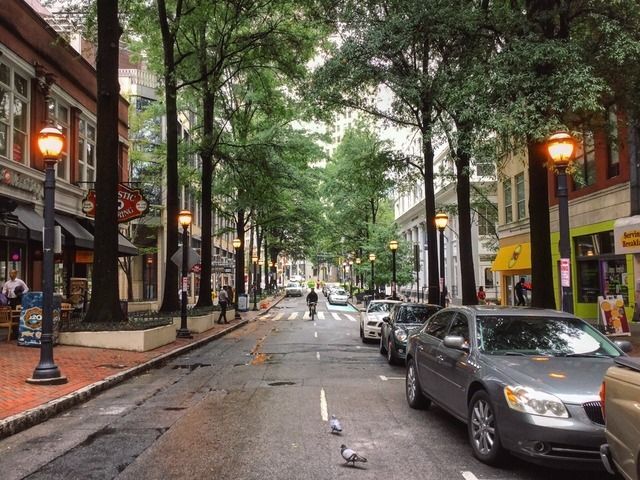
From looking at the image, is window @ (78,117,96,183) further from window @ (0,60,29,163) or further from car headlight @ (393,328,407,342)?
car headlight @ (393,328,407,342)

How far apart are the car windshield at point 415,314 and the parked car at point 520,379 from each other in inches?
250

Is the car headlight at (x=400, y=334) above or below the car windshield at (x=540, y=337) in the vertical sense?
below

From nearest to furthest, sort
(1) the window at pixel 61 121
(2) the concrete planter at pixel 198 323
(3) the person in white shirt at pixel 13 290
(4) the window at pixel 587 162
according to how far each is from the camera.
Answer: (3) the person in white shirt at pixel 13 290 < (1) the window at pixel 61 121 < (2) the concrete planter at pixel 198 323 < (4) the window at pixel 587 162

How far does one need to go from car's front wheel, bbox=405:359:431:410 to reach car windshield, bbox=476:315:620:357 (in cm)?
188

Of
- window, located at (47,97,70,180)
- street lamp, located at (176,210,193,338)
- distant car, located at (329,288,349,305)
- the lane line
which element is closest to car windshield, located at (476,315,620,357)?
the lane line

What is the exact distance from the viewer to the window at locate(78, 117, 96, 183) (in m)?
23.6

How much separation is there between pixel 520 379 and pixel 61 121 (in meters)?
20.4

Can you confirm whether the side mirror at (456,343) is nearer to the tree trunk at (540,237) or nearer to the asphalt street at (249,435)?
the asphalt street at (249,435)

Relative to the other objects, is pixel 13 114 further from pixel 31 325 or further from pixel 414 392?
pixel 414 392

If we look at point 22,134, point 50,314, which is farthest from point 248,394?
point 22,134

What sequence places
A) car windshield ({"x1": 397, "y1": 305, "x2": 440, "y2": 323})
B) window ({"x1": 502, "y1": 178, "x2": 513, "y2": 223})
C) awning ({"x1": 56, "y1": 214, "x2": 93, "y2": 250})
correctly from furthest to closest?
window ({"x1": 502, "y1": 178, "x2": 513, "y2": 223}), awning ({"x1": 56, "y1": 214, "x2": 93, "y2": 250}), car windshield ({"x1": 397, "y1": 305, "x2": 440, "y2": 323})

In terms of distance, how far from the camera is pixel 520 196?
106ft

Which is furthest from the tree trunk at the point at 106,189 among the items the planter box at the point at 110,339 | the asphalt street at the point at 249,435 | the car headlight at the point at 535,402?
the car headlight at the point at 535,402

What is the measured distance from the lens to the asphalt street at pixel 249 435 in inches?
224
